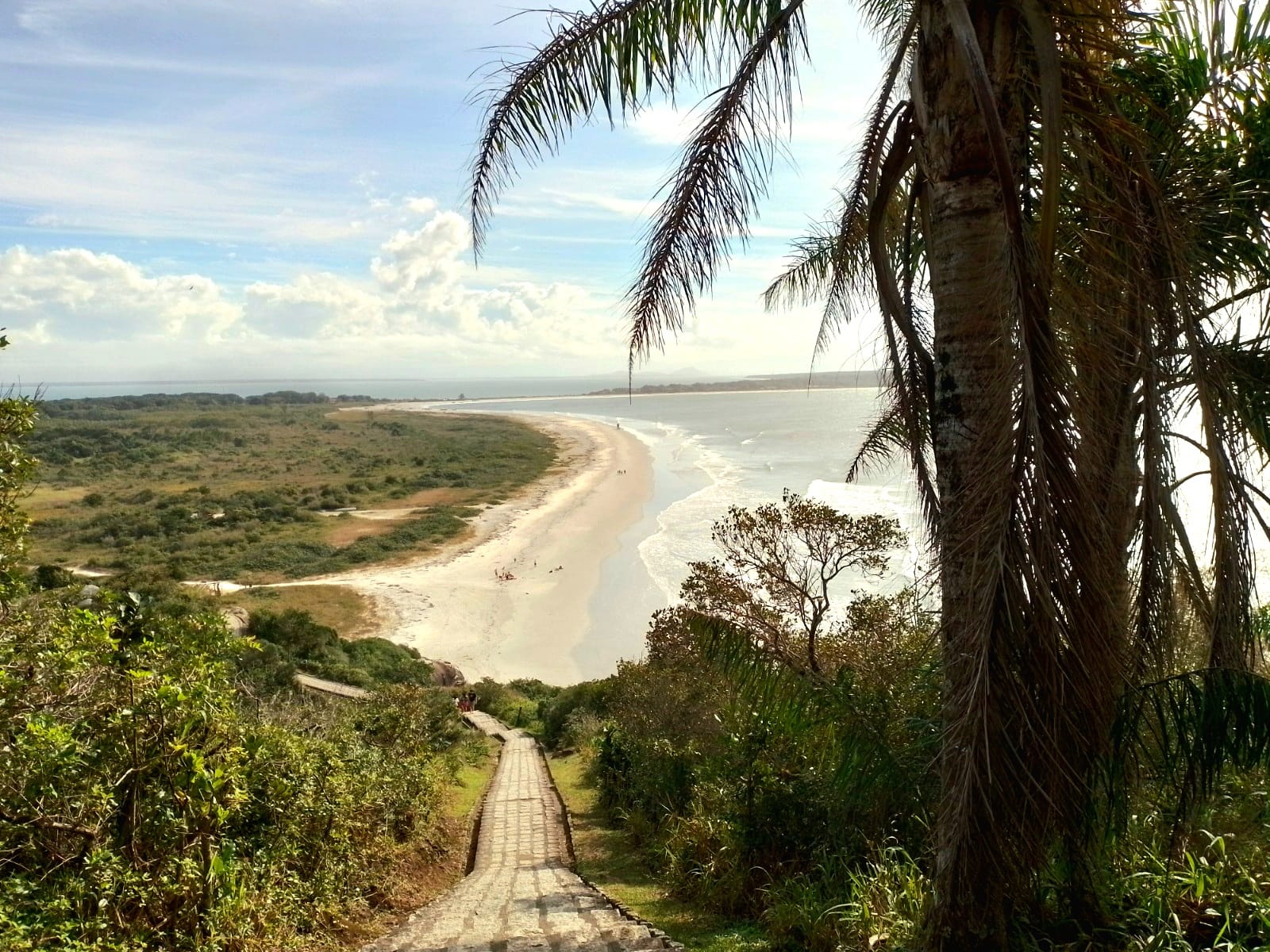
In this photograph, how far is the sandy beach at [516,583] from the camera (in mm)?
25688

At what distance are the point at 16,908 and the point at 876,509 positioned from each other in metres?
26.0

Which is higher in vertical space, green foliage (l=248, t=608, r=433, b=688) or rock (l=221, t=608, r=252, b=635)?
rock (l=221, t=608, r=252, b=635)

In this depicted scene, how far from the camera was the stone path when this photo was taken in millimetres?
5402

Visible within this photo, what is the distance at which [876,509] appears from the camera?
1082 inches

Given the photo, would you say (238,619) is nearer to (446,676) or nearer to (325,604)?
(446,676)

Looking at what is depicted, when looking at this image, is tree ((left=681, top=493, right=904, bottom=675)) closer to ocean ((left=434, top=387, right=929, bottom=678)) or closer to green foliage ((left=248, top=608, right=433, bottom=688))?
ocean ((left=434, top=387, right=929, bottom=678))

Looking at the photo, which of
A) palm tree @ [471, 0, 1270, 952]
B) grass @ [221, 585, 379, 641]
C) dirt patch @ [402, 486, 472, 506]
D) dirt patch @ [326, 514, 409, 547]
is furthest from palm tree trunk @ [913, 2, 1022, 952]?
dirt patch @ [402, 486, 472, 506]

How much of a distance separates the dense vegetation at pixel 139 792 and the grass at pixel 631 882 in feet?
7.54

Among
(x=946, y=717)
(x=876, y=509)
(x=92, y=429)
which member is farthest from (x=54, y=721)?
(x=92, y=429)

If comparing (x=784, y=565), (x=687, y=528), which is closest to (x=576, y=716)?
(x=784, y=565)

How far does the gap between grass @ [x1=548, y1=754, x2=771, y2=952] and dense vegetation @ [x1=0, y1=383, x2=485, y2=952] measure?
230cm

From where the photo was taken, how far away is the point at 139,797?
414cm

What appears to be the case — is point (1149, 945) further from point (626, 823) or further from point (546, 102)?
point (626, 823)

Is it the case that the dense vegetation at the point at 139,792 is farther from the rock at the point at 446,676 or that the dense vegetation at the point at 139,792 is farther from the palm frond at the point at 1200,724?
the rock at the point at 446,676
